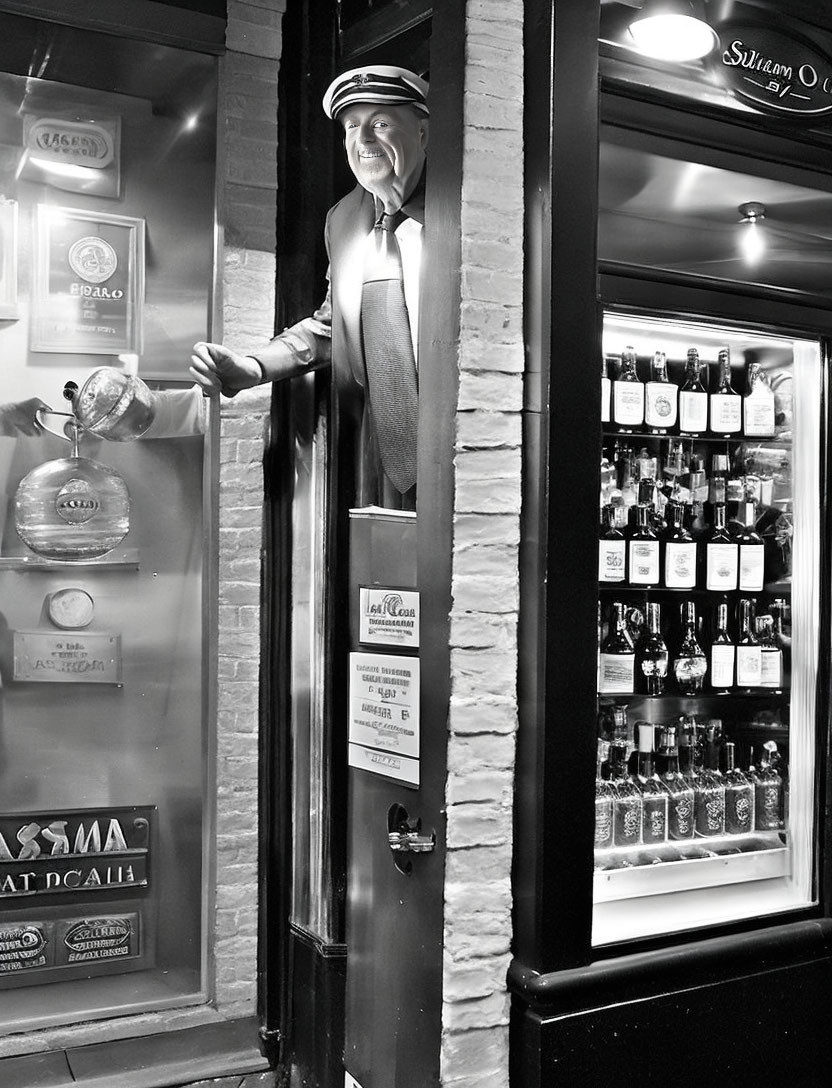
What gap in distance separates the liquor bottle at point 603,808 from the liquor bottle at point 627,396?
2.82 feet

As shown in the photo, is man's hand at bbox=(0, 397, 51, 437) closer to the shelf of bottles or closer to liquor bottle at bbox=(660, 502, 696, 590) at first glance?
the shelf of bottles

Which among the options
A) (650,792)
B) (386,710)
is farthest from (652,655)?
(386,710)

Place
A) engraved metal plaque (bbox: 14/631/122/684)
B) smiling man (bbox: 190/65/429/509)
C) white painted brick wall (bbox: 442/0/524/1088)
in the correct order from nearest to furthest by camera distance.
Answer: white painted brick wall (bbox: 442/0/524/1088) < smiling man (bbox: 190/65/429/509) < engraved metal plaque (bbox: 14/631/122/684)

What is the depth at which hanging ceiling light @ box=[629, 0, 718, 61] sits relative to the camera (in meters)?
2.44

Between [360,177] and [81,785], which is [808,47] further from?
[81,785]

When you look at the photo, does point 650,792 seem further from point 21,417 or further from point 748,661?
point 21,417

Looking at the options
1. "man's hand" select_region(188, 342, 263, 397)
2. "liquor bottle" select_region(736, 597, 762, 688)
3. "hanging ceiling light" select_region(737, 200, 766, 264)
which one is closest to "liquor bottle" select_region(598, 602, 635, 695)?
"liquor bottle" select_region(736, 597, 762, 688)

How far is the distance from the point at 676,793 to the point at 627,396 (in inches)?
42.9

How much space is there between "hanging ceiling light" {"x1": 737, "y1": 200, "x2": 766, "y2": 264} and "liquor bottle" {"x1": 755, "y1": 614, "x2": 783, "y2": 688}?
98cm

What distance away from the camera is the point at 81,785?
306 cm

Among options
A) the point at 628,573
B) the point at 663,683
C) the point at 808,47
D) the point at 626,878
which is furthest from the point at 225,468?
the point at 808,47

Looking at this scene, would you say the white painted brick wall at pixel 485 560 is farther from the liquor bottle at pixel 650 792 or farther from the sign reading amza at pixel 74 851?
the sign reading amza at pixel 74 851

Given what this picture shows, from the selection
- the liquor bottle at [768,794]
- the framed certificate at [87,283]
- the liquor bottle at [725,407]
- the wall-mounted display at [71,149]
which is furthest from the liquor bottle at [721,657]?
the wall-mounted display at [71,149]

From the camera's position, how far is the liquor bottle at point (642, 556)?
2.91 meters
